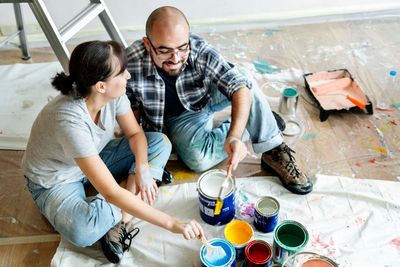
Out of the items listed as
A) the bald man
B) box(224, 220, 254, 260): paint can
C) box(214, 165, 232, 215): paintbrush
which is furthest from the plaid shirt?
box(224, 220, 254, 260): paint can

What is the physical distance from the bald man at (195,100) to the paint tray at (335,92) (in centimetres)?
48

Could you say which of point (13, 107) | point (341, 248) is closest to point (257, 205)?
point (341, 248)

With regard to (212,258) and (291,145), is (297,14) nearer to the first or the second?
(291,145)

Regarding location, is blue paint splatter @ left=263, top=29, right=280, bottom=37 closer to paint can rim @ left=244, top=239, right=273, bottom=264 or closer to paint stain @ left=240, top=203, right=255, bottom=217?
paint stain @ left=240, top=203, right=255, bottom=217

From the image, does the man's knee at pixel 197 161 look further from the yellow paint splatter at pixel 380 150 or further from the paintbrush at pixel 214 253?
the yellow paint splatter at pixel 380 150

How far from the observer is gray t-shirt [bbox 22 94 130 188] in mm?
1211

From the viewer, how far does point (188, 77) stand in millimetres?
1524

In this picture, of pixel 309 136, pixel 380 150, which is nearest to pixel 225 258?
pixel 309 136

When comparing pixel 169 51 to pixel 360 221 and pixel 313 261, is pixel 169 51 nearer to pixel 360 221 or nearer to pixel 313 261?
pixel 313 261

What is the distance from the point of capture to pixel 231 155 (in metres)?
1.32

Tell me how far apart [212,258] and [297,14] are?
1924 millimetres

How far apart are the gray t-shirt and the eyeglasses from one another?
0.21 meters

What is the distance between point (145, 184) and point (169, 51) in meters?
0.46

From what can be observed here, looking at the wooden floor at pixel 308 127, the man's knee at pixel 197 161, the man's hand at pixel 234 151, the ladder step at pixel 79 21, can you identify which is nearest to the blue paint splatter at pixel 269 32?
the wooden floor at pixel 308 127
